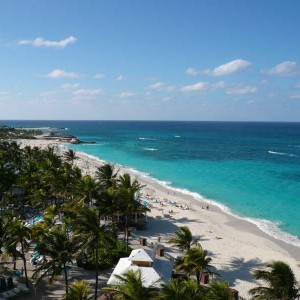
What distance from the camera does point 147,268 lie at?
1972 cm

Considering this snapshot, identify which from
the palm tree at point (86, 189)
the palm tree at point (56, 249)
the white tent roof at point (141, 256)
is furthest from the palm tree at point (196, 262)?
the palm tree at point (86, 189)

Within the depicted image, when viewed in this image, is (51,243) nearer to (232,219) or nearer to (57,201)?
(57,201)

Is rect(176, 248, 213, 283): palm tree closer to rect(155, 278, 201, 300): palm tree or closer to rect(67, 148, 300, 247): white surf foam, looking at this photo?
rect(155, 278, 201, 300): palm tree

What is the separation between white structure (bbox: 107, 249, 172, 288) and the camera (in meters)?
18.7

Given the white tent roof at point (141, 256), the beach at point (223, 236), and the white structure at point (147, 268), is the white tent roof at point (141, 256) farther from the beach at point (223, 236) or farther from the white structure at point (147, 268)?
the beach at point (223, 236)

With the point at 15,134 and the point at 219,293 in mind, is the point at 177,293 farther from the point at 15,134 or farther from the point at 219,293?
the point at 15,134

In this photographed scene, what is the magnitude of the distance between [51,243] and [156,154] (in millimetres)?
83430

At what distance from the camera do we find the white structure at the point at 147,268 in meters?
18.7

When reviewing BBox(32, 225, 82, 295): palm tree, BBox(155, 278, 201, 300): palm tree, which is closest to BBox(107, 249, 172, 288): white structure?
BBox(32, 225, 82, 295): palm tree

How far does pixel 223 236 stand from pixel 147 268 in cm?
1722

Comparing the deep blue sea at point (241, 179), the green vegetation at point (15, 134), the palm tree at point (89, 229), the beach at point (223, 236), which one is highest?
the green vegetation at point (15, 134)

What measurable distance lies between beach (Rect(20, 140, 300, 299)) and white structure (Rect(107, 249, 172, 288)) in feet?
19.0

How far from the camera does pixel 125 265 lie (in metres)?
20.2

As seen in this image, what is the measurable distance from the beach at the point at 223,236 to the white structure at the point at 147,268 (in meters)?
5.79
